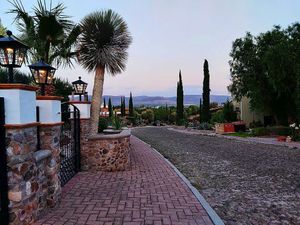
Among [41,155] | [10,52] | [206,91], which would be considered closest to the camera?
[10,52]

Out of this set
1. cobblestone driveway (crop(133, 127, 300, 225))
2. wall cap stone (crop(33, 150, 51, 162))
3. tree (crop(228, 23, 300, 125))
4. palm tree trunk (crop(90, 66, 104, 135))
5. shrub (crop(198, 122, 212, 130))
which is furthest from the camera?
shrub (crop(198, 122, 212, 130))

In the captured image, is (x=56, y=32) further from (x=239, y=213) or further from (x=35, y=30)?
(x=239, y=213)

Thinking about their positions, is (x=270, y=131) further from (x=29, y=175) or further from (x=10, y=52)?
(x=10, y=52)

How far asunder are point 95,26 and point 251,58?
1736 cm

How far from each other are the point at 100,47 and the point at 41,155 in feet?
23.9

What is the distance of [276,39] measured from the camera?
2500cm

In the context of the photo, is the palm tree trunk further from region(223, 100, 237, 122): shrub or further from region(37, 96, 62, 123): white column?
region(223, 100, 237, 122): shrub

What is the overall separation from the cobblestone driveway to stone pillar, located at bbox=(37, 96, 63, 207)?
3.04 meters

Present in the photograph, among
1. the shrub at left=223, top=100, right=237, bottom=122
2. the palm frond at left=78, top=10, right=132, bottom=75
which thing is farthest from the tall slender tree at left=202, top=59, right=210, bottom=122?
the palm frond at left=78, top=10, right=132, bottom=75

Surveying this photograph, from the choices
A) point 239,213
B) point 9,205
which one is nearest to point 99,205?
point 9,205

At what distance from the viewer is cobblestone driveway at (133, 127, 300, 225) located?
5832 millimetres

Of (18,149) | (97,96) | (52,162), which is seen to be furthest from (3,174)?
(97,96)

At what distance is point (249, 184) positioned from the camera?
823 cm

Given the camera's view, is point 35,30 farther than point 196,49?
No
